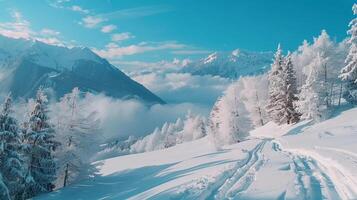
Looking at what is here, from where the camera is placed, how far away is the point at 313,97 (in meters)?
64.6

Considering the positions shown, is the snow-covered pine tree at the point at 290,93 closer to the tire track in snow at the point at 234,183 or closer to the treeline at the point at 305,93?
the treeline at the point at 305,93

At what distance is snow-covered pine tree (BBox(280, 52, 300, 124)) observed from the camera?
239ft

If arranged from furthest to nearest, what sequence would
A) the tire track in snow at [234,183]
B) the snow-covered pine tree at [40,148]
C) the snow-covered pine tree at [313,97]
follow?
the snow-covered pine tree at [313,97] → the snow-covered pine tree at [40,148] → the tire track in snow at [234,183]

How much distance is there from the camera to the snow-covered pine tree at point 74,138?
42.4 metres

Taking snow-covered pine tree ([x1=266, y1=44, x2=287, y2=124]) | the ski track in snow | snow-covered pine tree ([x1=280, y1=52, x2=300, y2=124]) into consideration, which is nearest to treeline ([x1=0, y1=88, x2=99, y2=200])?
the ski track in snow

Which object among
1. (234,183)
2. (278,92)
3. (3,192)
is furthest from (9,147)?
(278,92)

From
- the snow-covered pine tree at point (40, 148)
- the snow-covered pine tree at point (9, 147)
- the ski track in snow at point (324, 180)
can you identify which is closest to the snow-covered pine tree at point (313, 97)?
the ski track in snow at point (324, 180)

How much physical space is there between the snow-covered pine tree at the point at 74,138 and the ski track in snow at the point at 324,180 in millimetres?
24260

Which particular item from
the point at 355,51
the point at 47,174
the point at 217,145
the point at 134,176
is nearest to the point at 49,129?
the point at 47,174

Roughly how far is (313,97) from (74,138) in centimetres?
3816

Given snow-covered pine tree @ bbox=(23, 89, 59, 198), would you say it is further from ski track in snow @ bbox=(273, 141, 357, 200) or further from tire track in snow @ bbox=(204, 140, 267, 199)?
ski track in snow @ bbox=(273, 141, 357, 200)

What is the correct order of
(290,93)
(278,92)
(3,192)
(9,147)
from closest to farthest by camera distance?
(3,192) → (9,147) → (290,93) → (278,92)

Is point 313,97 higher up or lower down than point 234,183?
higher up

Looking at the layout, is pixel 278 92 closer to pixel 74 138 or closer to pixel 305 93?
pixel 305 93
